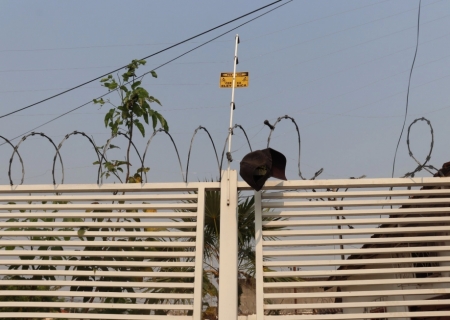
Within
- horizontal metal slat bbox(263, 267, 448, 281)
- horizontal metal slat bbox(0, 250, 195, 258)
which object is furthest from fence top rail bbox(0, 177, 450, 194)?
horizontal metal slat bbox(263, 267, 448, 281)

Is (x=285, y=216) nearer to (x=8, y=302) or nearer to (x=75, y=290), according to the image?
(x=75, y=290)

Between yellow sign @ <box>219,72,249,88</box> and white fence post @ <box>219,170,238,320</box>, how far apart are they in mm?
963

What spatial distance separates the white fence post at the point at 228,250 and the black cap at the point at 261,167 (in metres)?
0.16

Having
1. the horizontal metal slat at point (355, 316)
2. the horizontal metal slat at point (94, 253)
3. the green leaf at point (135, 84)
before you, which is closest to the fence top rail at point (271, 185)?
the horizontal metal slat at point (94, 253)

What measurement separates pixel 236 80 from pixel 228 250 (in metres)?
1.66

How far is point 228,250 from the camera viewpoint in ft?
11.5

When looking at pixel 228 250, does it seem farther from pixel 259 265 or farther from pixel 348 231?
pixel 348 231

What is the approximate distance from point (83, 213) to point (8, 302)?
935 millimetres

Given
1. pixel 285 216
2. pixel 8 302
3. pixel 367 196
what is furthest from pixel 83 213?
pixel 367 196

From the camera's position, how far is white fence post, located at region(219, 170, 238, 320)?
132 inches

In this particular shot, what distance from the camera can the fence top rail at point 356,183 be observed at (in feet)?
11.9

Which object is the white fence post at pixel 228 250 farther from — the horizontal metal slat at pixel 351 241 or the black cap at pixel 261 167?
the horizontal metal slat at pixel 351 241

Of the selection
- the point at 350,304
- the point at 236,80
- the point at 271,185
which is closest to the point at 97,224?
the point at 271,185

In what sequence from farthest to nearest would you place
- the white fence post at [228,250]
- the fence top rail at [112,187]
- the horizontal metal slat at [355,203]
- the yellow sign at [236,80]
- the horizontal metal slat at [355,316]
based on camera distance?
the yellow sign at [236,80] < the fence top rail at [112,187] < the horizontal metal slat at [355,203] < the white fence post at [228,250] < the horizontal metal slat at [355,316]
